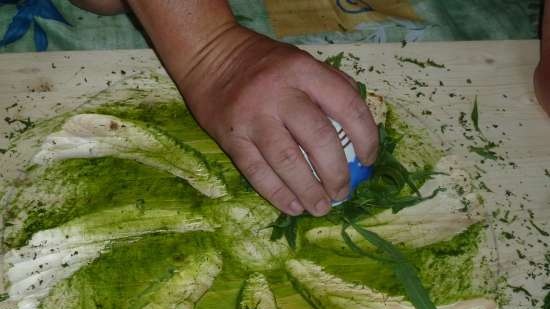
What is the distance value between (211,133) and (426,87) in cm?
49

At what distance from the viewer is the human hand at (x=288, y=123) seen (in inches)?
39.8

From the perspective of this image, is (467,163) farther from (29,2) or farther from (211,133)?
(29,2)

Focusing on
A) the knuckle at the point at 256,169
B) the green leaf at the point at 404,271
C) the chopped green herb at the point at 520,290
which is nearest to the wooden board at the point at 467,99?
the chopped green herb at the point at 520,290

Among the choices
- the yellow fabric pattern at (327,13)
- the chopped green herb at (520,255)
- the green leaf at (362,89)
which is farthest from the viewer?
the yellow fabric pattern at (327,13)

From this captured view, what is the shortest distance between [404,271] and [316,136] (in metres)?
0.27

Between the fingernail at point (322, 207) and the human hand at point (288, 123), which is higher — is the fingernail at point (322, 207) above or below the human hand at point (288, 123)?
below

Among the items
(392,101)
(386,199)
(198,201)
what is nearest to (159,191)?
(198,201)

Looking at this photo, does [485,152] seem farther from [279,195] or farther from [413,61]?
[279,195]

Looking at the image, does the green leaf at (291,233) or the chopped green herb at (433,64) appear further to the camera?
the chopped green herb at (433,64)

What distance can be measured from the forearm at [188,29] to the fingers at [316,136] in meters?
0.18

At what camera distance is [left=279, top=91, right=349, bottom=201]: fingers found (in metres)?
1.01

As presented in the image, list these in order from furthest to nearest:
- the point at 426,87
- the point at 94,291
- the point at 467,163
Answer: the point at 426,87 → the point at 467,163 → the point at 94,291

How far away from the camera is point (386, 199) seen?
1133 mm

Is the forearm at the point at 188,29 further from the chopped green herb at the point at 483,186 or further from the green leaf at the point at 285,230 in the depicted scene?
the chopped green herb at the point at 483,186
